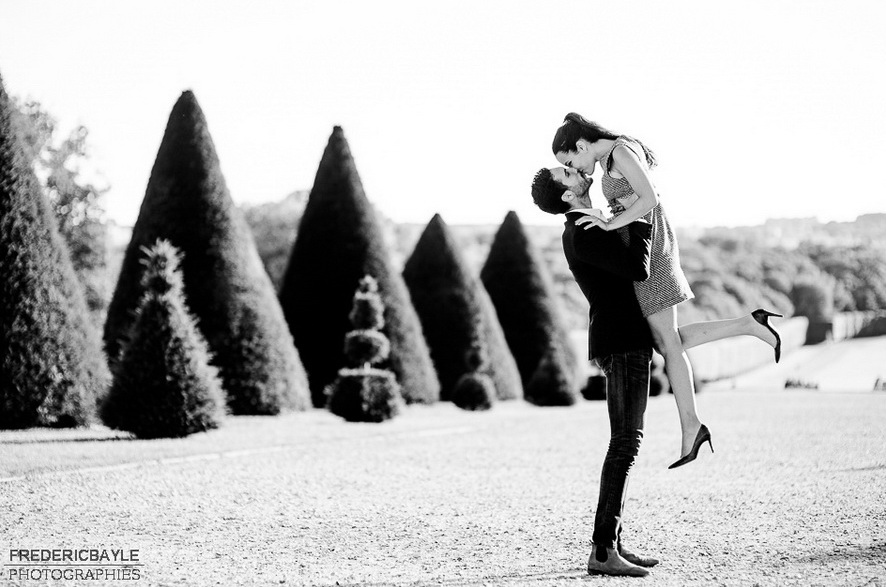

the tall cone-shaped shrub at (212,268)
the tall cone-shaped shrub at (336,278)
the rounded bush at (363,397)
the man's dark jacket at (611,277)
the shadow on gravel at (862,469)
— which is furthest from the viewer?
the tall cone-shaped shrub at (336,278)

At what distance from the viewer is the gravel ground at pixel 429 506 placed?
5105 mm

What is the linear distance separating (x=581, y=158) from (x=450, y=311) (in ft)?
56.0

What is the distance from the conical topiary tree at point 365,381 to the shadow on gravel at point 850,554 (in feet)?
36.4

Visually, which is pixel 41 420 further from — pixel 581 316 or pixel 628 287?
pixel 581 316

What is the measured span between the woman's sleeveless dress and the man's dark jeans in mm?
276

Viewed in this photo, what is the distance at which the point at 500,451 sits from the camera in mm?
12250

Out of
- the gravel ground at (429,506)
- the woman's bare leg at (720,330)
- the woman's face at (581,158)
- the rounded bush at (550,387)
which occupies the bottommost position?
the rounded bush at (550,387)

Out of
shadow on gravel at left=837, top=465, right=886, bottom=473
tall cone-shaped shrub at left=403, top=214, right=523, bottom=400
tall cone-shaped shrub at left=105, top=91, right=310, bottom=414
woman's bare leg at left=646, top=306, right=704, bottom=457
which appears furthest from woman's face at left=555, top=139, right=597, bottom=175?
tall cone-shaped shrub at left=403, top=214, right=523, bottom=400

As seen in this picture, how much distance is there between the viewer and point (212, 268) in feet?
51.6

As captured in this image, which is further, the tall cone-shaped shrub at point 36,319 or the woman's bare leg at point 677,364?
the tall cone-shaped shrub at point 36,319

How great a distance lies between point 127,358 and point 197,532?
6.92m

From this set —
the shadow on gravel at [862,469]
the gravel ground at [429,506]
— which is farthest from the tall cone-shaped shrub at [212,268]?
the shadow on gravel at [862,469]

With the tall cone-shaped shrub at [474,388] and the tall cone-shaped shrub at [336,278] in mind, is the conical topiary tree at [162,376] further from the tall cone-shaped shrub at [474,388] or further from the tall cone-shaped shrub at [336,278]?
the tall cone-shaped shrub at [474,388]

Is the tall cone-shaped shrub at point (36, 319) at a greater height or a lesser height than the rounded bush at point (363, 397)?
greater
